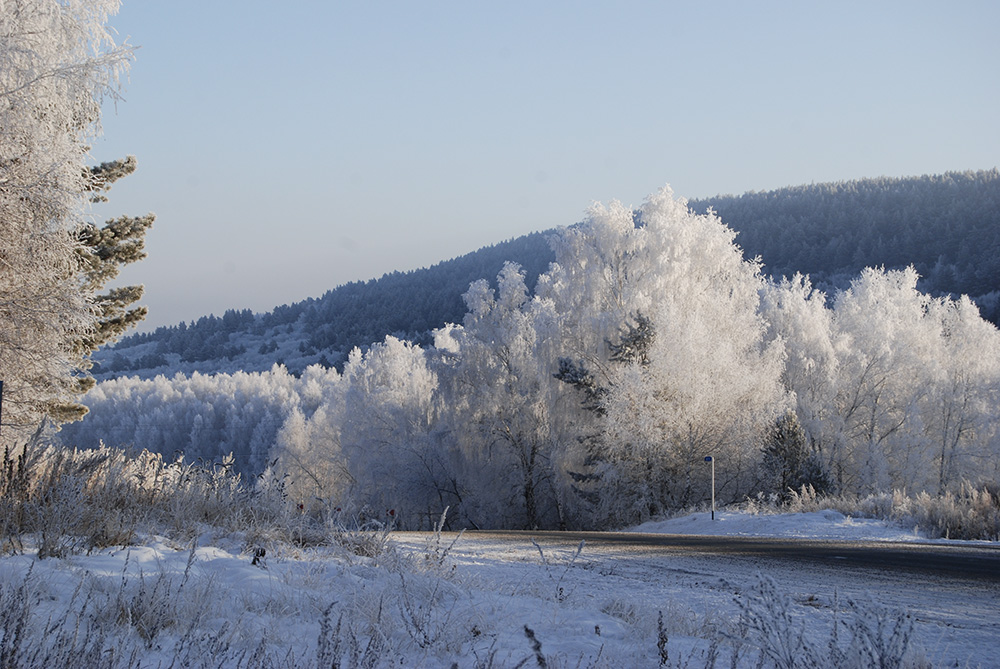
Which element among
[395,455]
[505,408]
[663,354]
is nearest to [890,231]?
[505,408]

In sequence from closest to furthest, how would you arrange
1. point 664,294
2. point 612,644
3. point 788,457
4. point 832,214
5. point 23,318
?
point 612,644
point 23,318
point 788,457
point 664,294
point 832,214

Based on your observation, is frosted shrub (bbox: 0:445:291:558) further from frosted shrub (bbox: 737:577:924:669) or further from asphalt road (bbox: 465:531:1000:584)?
asphalt road (bbox: 465:531:1000:584)

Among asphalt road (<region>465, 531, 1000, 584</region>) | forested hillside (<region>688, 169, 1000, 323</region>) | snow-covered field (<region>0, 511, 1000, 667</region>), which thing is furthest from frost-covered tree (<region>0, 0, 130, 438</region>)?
forested hillside (<region>688, 169, 1000, 323</region>)

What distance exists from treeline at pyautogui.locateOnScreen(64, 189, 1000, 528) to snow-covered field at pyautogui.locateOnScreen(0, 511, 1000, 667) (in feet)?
67.2

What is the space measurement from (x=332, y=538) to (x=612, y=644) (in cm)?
337

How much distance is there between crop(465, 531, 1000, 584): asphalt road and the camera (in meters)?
8.55

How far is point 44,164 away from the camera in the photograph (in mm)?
10602

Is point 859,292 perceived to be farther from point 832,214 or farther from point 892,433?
point 832,214

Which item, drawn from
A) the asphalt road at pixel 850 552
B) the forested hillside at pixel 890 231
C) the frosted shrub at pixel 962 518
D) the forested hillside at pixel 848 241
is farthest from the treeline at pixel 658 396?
the forested hillside at pixel 890 231

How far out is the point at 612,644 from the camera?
437 centimetres

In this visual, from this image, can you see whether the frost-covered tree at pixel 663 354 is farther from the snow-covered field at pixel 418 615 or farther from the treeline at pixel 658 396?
the snow-covered field at pixel 418 615

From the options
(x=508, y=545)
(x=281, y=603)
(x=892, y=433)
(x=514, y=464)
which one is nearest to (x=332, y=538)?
(x=281, y=603)

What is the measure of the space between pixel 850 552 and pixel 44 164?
503 inches

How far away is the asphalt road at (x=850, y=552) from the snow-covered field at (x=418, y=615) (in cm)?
101
